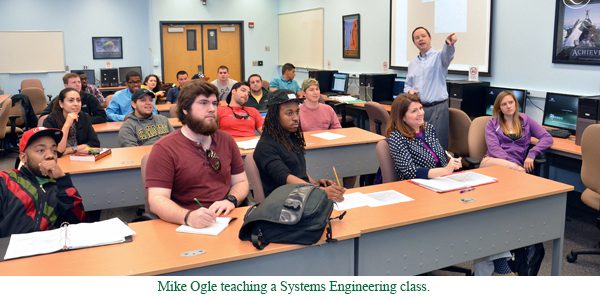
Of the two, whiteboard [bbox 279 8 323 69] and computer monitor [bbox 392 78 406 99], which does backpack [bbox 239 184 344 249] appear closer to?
computer monitor [bbox 392 78 406 99]

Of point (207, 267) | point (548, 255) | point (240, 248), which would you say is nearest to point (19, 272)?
point (207, 267)

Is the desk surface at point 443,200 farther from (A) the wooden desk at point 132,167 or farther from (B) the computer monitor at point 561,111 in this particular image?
(B) the computer monitor at point 561,111

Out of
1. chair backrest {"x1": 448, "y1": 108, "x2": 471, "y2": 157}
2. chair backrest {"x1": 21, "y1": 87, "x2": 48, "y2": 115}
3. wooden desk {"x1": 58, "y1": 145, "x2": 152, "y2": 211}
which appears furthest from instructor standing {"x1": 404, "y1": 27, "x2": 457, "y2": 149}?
chair backrest {"x1": 21, "y1": 87, "x2": 48, "y2": 115}

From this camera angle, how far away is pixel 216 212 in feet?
8.20

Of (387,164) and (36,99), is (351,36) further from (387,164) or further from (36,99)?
(387,164)

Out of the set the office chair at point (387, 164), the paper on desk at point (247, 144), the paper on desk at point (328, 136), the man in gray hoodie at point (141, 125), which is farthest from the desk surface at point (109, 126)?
the office chair at point (387, 164)

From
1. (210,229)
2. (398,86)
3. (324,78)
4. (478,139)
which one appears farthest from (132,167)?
(324,78)

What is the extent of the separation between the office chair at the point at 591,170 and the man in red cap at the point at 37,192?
124 inches

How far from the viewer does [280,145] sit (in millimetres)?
3178

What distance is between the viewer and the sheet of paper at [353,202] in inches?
102

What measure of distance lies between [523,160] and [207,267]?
337cm

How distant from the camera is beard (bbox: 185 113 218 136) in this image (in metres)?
2.66

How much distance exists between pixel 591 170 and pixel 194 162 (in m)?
2.63
